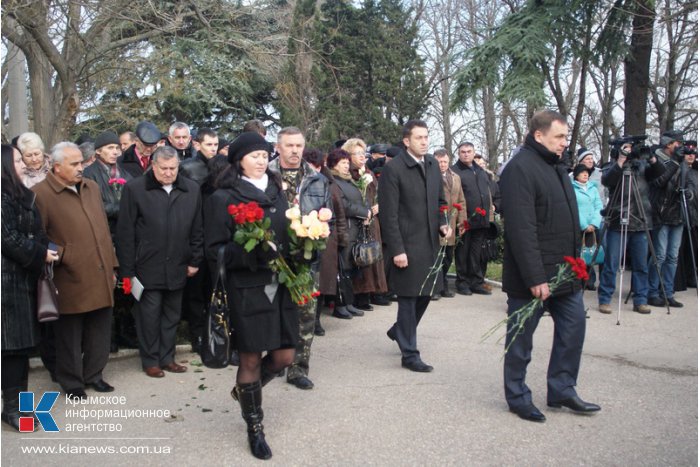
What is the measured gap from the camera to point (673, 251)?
9.81 m

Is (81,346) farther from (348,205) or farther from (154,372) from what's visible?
(348,205)

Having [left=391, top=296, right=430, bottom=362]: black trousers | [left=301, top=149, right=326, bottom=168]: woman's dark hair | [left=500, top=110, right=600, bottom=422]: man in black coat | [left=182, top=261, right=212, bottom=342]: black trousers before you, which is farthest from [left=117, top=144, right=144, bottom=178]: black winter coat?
[left=500, top=110, right=600, bottom=422]: man in black coat

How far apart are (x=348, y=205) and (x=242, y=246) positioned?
3972mm

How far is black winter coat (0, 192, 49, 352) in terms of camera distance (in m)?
4.86

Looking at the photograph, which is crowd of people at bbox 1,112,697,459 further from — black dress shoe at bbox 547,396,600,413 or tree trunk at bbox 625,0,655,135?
tree trunk at bbox 625,0,655,135

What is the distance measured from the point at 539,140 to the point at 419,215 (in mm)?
1525

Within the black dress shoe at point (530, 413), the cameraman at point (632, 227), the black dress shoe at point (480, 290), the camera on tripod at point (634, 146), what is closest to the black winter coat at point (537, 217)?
the black dress shoe at point (530, 413)

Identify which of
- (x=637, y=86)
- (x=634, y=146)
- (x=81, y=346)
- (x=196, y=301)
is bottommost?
(x=81, y=346)

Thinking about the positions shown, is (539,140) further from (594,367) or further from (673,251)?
(673,251)

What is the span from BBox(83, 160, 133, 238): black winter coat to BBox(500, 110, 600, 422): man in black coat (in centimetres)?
374

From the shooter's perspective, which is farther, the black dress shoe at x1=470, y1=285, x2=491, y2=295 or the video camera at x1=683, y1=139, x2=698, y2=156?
the black dress shoe at x1=470, y1=285, x2=491, y2=295

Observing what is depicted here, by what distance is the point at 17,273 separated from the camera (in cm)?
496

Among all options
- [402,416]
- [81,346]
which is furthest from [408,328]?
[81,346]

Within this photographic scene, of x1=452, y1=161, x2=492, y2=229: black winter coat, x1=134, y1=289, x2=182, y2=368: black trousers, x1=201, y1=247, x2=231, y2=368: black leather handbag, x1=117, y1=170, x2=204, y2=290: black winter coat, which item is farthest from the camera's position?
x1=452, y1=161, x2=492, y2=229: black winter coat
